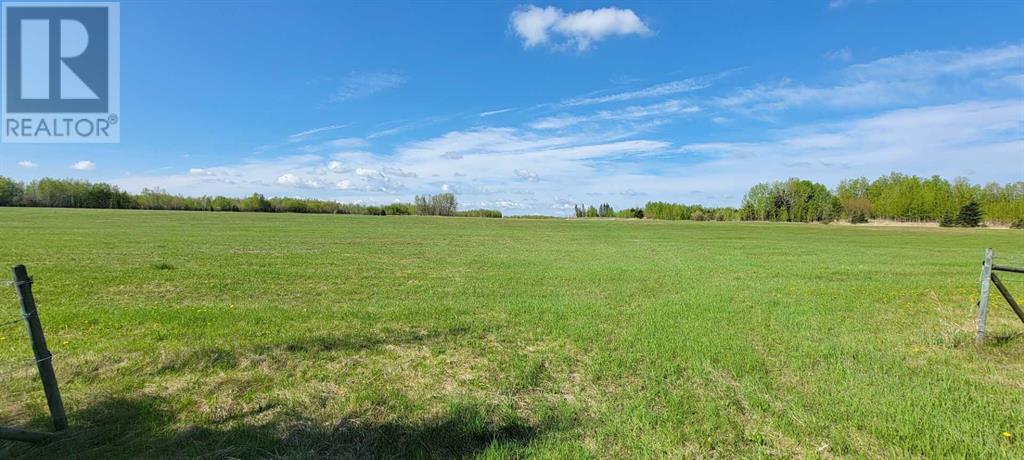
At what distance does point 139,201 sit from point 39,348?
158 metres

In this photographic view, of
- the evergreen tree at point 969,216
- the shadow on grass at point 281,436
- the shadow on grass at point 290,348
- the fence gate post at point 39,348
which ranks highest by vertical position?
the evergreen tree at point 969,216

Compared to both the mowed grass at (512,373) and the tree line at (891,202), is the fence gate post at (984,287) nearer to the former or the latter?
the mowed grass at (512,373)

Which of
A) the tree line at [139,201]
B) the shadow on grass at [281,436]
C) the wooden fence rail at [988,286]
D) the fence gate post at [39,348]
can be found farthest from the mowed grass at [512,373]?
the tree line at [139,201]

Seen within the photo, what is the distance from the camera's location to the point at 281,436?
4531 millimetres

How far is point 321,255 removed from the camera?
2302 centimetres

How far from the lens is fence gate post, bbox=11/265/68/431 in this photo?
427cm

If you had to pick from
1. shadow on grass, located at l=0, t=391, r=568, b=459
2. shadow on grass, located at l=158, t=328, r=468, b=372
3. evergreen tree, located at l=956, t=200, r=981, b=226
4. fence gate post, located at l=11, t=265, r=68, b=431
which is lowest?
shadow on grass, located at l=0, t=391, r=568, b=459

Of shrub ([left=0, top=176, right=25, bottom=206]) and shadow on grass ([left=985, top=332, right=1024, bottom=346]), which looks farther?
shrub ([left=0, top=176, right=25, bottom=206])

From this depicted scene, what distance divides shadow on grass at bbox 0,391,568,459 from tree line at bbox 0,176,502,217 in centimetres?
14373

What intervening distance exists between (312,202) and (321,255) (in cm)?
14217

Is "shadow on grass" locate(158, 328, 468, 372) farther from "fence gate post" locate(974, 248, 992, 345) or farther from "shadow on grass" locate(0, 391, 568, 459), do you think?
"fence gate post" locate(974, 248, 992, 345)

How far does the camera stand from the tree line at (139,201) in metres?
117

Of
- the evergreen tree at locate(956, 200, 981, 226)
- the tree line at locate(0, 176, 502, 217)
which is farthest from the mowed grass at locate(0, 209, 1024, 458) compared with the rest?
the tree line at locate(0, 176, 502, 217)

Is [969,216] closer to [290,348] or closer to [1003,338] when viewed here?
[1003,338]
